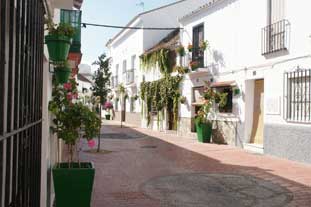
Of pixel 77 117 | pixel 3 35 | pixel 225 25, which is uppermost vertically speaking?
pixel 225 25

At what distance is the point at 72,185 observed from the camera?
5.51 metres

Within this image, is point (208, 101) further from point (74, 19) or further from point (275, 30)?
point (74, 19)

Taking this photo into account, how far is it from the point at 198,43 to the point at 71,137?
1548 cm

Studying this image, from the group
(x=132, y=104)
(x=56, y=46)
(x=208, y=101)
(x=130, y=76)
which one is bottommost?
(x=132, y=104)

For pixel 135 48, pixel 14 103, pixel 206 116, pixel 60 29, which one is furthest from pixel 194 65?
pixel 14 103

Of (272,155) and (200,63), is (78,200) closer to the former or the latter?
(272,155)

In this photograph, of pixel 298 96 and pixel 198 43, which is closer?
pixel 298 96

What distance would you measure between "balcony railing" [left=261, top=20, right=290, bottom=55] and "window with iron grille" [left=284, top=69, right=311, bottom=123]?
42.9 inches

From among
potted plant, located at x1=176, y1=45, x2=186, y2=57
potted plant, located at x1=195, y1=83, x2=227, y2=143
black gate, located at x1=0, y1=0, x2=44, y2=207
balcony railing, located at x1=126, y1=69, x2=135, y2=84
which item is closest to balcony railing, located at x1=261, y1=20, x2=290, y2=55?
potted plant, located at x1=195, y1=83, x2=227, y2=143

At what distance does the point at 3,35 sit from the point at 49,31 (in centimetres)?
312

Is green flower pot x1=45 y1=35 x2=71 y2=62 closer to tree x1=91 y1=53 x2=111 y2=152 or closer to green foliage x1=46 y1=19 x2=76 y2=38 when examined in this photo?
green foliage x1=46 y1=19 x2=76 y2=38

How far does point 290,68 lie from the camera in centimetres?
1266

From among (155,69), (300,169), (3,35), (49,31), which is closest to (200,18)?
(155,69)

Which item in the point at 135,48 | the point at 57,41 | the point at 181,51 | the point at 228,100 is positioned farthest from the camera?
the point at 135,48
